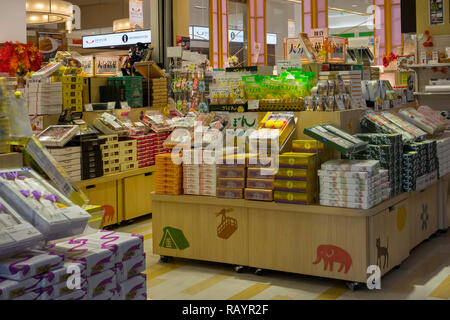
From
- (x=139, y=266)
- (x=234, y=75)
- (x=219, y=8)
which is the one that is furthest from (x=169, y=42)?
(x=219, y=8)

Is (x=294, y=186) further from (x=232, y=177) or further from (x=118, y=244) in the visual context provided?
(x=118, y=244)

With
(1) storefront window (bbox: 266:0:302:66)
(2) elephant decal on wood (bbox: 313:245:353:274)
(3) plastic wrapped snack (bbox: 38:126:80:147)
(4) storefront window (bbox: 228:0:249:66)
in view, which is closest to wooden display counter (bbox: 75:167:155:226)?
(3) plastic wrapped snack (bbox: 38:126:80:147)

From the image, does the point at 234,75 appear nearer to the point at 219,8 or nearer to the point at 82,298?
the point at 82,298

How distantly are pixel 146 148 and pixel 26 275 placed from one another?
16.0 ft

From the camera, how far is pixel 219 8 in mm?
17312

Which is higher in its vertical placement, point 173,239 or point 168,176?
point 168,176

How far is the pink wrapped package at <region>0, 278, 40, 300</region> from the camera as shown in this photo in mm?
2195

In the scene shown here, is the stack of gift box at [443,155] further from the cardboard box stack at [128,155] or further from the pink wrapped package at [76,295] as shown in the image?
the pink wrapped package at [76,295]

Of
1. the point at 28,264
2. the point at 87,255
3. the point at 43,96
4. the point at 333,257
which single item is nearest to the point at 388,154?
the point at 333,257

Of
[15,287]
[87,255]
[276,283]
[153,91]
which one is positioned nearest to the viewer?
[15,287]

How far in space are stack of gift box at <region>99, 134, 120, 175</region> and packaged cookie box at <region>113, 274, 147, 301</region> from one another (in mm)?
3698

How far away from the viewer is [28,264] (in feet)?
7.55

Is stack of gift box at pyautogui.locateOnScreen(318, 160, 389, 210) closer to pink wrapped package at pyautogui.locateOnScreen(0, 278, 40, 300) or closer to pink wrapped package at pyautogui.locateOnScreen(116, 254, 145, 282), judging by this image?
pink wrapped package at pyautogui.locateOnScreen(116, 254, 145, 282)

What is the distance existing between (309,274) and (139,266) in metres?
1.93
